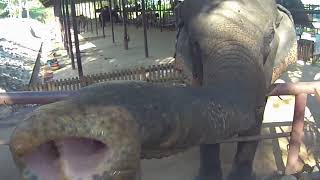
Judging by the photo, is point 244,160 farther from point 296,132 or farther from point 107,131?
point 107,131

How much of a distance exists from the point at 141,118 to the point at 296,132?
225 cm

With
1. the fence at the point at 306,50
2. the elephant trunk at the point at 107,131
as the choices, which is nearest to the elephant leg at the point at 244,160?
the elephant trunk at the point at 107,131

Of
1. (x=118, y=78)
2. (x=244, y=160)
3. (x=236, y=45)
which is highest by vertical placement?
(x=236, y=45)

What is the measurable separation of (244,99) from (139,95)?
0.55 meters

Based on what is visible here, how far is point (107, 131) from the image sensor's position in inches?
42.7

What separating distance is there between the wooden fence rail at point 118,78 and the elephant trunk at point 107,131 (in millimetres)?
8464

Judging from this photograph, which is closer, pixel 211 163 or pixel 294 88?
pixel 294 88

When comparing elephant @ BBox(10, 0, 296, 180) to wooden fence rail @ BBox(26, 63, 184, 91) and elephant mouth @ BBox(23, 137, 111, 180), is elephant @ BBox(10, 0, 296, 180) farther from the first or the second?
wooden fence rail @ BBox(26, 63, 184, 91)

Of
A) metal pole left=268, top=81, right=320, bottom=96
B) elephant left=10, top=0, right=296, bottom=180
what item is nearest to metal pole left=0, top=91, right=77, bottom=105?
elephant left=10, top=0, right=296, bottom=180

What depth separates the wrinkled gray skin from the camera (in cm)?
180

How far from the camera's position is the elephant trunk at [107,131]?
3.43 ft

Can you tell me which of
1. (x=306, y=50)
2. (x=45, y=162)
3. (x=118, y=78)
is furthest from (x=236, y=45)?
(x=306, y=50)

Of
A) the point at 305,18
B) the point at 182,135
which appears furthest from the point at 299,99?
the point at 305,18

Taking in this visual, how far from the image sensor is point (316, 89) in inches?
111
